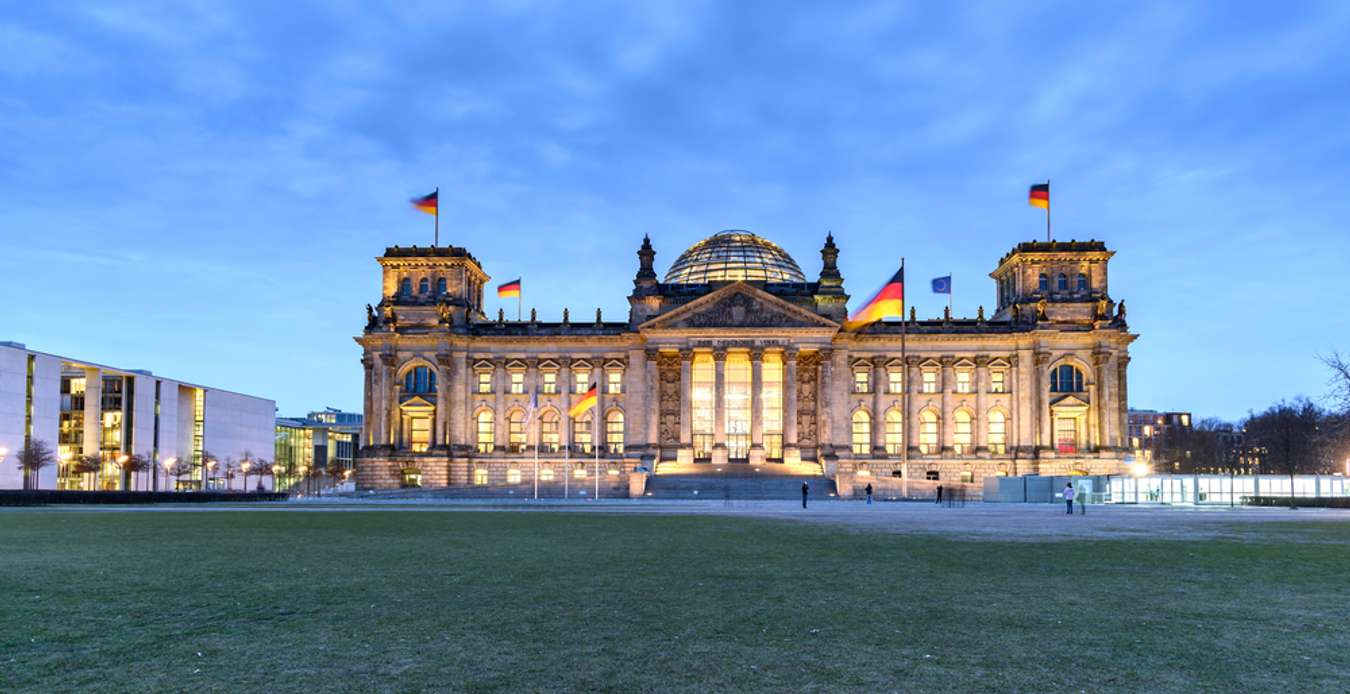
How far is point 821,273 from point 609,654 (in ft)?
292

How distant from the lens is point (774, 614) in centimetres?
1349

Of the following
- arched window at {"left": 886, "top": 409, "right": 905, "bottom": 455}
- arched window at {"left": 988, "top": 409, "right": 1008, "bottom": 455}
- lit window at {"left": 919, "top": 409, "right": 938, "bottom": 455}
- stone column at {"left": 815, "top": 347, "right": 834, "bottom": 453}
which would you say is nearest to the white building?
stone column at {"left": 815, "top": 347, "right": 834, "bottom": 453}

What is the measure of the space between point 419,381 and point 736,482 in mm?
33664

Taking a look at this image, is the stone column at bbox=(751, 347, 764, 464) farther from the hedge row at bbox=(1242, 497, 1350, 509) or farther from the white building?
the white building

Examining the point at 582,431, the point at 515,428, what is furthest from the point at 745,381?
the point at 515,428

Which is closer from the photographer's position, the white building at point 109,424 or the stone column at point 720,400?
the stone column at point 720,400

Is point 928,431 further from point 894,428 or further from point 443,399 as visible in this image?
point 443,399

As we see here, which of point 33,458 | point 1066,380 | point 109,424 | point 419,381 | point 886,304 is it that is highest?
point 886,304

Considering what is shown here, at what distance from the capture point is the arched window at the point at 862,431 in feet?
321

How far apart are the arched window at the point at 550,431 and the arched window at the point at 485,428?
15.7ft

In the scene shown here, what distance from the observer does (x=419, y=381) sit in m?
97.9

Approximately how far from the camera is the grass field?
9805mm

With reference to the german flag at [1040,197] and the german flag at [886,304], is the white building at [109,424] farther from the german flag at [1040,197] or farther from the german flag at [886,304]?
the german flag at [1040,197]

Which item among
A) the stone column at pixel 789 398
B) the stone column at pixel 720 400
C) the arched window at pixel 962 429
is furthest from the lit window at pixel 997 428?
the stone column at pixel 720 400
